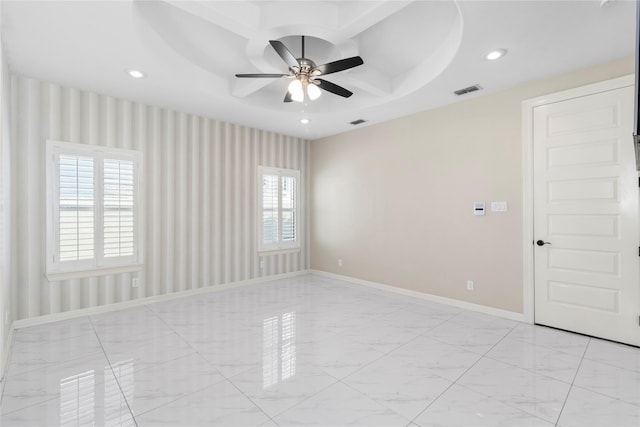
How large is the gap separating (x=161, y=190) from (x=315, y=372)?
3.54 metres

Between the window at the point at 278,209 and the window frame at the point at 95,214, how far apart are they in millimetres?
2038

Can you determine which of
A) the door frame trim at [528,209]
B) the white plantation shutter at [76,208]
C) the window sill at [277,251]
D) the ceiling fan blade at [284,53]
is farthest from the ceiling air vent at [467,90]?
the white plantation shutter at [76,208]

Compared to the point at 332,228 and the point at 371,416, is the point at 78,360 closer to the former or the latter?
the point at 371,416

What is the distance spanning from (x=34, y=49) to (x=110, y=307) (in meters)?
3.07

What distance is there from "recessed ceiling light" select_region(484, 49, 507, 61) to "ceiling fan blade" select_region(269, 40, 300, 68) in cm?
186

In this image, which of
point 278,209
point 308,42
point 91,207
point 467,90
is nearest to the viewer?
point 308,42

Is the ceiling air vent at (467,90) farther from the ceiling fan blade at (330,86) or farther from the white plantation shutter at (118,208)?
the white plantation shutter at (118,208)

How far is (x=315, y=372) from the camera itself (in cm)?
256

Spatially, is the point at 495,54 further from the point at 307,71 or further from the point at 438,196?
the point at 438,196

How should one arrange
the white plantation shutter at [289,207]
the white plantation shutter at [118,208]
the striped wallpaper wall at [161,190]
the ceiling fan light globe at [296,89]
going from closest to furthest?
the ceiling fan light globe at [296,89] < the striped wallpaper wall at [161,190] < the white plantation shutter at [118,208] < the white plantation shutter at [289,207]

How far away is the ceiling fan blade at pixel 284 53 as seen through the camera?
2540 millimetres

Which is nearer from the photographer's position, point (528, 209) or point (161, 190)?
point (528, 209)

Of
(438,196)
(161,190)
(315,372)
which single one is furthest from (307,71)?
(161,190)

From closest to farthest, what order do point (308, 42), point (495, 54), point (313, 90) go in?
point (495, 54) < point (313, 90) < point (308, 42)
